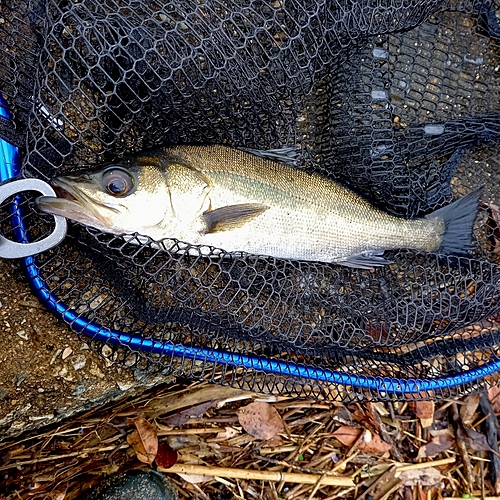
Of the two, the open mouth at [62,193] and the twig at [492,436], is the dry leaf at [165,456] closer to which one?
the open mouth at [62,193]

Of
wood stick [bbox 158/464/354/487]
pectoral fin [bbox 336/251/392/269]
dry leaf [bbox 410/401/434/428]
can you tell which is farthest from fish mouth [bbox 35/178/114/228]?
dry leaf [bbox 410/401/434/428]

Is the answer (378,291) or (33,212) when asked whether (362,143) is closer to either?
(378,291)

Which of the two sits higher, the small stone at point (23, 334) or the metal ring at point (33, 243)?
the metal ring at point (33, 243)

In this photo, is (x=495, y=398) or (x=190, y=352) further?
(x=495, y=398)

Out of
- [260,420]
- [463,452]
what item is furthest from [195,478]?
[463,452]

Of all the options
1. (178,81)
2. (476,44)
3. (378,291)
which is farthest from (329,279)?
(476,44)

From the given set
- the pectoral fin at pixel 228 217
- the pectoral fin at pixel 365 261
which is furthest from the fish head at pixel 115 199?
the pectoral fin at pixel 365 261

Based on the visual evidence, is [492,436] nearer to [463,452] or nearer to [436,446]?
[463,452]
